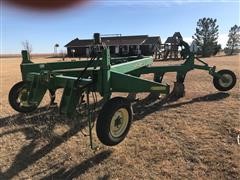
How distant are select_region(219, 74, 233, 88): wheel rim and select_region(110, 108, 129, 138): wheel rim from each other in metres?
4.67

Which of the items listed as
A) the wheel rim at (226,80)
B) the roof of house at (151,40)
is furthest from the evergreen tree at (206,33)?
the wheel rim at (226,80)

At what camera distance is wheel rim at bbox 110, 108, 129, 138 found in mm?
4090

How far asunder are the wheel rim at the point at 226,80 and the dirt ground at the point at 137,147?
1.76m

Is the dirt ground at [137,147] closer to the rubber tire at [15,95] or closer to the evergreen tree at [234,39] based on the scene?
the rubber tire at [15,95]

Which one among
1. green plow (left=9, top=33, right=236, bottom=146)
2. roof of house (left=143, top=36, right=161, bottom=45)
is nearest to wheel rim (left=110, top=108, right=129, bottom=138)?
green plow (left=9, top=33, right=236, bottom=146)

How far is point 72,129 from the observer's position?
5.29 meters

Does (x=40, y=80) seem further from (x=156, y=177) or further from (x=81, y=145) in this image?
(x=156, y=177)

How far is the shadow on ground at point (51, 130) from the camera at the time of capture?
12.3ft

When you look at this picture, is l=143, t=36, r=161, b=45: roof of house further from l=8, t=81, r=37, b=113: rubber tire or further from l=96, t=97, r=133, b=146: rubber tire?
l=96, t=97, r=133, b=146: rubber tire

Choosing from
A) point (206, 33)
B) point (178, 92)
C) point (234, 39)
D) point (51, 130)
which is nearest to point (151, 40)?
point (206, 33)

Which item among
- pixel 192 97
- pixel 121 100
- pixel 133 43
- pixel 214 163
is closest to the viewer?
pixel 214 163

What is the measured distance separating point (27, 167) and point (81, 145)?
912 mm

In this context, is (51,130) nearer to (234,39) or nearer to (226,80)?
(226,80)

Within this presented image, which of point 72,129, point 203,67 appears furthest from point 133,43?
point 72,129
